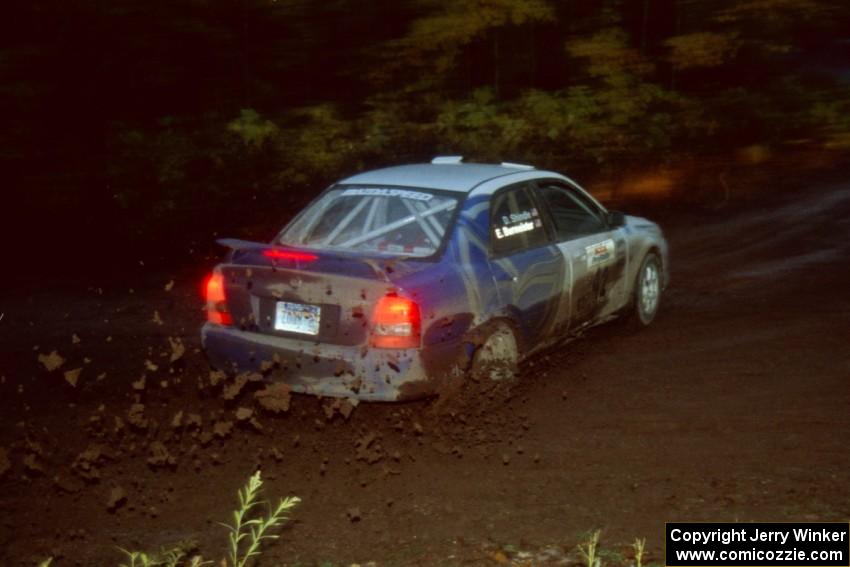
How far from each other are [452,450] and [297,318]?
126 cm

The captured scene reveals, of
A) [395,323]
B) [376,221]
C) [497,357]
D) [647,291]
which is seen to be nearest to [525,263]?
[497,357]

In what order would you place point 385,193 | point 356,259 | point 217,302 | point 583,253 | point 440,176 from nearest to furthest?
point 356,259, point 217,302, point 385,193, point 440,176, point 583,253

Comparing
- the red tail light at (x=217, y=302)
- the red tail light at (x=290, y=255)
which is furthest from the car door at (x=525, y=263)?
the red tail light at (x=217, y=302)

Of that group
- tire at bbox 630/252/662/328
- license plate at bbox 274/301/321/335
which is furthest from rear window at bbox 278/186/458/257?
tire at bbox 630/252/662/328

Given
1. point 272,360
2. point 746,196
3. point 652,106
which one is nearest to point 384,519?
point 272,360

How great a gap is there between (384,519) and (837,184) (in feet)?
51.2

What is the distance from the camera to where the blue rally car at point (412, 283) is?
21.0 ft

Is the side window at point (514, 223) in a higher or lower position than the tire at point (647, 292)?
higher

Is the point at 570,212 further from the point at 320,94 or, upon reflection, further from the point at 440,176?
the point at 320,94

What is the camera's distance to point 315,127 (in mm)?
14227

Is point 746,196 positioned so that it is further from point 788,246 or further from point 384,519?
point 384,519

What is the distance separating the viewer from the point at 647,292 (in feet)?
31.1

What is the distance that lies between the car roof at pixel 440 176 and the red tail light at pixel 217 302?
4.72 feet

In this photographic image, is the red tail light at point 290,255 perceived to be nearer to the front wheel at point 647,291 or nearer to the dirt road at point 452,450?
the dirt road at point 452,450
